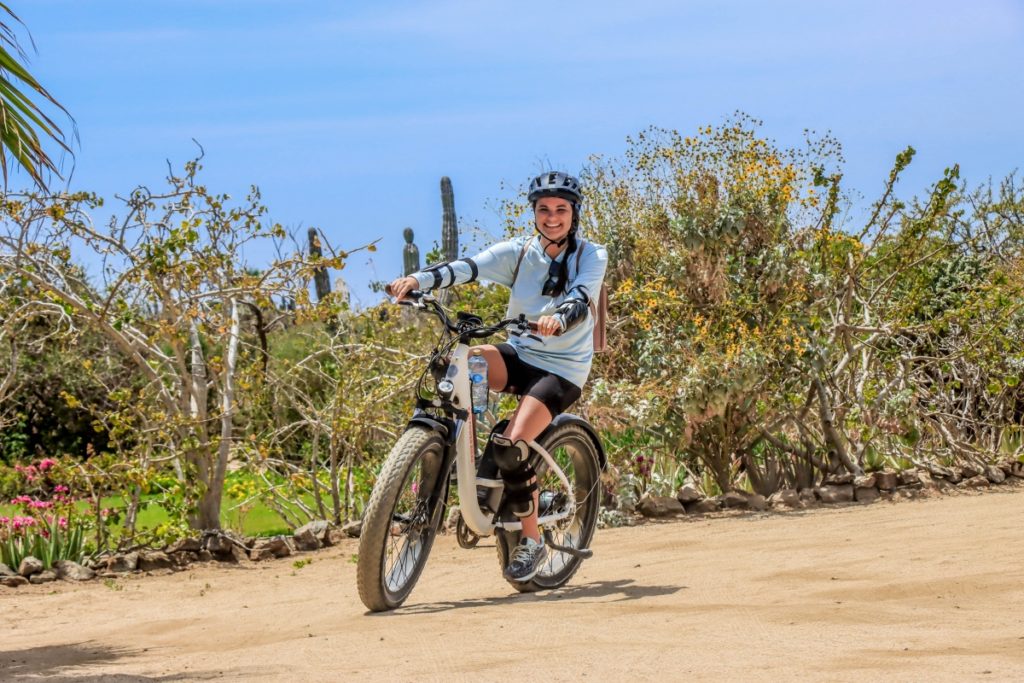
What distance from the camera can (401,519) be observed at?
570cm

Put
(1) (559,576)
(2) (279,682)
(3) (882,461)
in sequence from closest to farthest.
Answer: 1. (2) (279,682)
2. (1) (559,576)
3. (3) (882,461)

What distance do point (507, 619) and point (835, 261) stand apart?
231 inches

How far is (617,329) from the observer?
1048 cm

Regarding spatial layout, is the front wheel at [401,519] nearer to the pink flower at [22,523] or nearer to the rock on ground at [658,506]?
the rock on ground at [658,506]

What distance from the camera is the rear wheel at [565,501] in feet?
20.9

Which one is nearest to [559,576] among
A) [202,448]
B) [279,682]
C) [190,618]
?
[190,618]

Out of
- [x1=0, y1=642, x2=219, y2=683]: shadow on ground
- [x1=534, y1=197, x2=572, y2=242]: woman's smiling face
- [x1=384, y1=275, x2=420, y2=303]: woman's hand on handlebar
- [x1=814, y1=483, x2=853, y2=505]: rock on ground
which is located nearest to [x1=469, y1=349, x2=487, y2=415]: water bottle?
[x1=384, y1=275, x2=420, y2=303]: woman's hand on handlebar

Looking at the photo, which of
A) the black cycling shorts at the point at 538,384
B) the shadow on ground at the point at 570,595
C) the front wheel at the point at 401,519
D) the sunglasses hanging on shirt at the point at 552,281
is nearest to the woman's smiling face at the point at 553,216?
the sunglasses hanging on shirt at the point at 552,281

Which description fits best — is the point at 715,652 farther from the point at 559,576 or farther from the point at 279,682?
the point at 559,576

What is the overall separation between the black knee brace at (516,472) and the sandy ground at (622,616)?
1.48 feet

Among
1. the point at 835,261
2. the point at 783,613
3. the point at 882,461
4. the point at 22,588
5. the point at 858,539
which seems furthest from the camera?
the point at 882,461

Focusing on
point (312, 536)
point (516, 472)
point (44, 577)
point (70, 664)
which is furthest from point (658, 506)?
point (70, 664)

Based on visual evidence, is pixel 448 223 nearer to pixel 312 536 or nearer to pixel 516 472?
pixel 312 536

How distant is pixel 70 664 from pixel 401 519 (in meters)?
1.47
